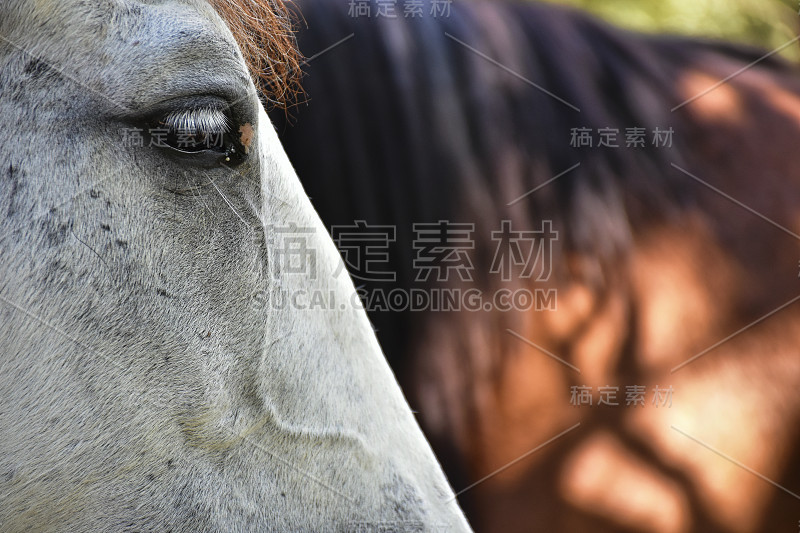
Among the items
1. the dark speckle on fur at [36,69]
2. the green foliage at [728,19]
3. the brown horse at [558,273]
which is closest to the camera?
the dark speckle on fur at [36,69]

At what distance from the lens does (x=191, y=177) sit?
90cm

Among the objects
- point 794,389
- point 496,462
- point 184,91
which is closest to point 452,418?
point 496,462

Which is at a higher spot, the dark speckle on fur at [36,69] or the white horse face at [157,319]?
the dark speckle on fur at [36,69]

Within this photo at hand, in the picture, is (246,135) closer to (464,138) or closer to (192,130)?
(192,130)

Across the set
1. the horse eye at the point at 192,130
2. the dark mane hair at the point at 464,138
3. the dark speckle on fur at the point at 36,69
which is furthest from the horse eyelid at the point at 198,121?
the dark mane hair at the point at 464,138

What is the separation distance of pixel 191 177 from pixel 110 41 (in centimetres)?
18

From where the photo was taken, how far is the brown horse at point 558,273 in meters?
1.53

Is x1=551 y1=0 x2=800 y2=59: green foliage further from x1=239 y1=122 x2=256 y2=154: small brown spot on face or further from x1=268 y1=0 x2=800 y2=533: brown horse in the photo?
x1=239 y1=122 x2=256 y2=154: small brown spot on face

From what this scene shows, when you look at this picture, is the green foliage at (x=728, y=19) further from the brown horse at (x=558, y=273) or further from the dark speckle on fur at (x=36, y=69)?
the dark speckle on fur at (x=36, y=69)

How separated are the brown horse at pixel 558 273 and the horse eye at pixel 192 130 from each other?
0.60 metres

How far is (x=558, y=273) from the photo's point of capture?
1.57 metres

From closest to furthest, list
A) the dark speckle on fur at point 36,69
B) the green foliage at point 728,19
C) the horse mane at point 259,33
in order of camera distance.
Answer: the dark speckle on fur at point 36,69
the horse mane at point 259,33
the green foliage at point 728,19

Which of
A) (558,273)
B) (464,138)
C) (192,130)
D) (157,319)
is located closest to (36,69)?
(192,130)

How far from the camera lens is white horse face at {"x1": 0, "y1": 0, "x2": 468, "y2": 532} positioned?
85 centimetres
